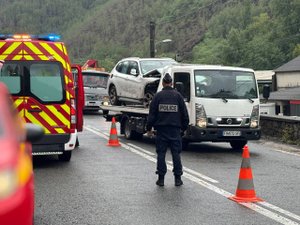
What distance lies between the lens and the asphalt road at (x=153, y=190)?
7109mm

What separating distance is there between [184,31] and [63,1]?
5253 centimetres

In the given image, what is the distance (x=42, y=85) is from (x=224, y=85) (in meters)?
4.73

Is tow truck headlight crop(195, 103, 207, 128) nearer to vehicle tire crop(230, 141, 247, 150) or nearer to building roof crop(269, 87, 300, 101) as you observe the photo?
vehicle tire crop(230, 141, 247, 150)

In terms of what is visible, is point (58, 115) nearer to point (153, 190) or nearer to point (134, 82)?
point (153, 190)

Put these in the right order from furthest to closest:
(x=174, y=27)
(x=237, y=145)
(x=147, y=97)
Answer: (x=174, y=27), (x=147, y=97), (x=237, y=145)

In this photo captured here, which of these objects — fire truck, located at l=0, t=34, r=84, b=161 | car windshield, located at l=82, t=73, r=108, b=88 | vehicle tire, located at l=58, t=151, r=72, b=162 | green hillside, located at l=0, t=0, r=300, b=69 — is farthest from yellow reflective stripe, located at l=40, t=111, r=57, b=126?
green hillside, located at l=0, t=0, r=300, b=69

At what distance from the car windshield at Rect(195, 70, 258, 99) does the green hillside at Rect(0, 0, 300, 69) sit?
8908 cm

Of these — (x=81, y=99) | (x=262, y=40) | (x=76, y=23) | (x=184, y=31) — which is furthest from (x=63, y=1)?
(x=81, y=99)

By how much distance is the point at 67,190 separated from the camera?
890 centimetres

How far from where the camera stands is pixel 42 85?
37.3ft

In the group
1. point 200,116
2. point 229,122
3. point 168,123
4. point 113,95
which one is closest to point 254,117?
point 229,122

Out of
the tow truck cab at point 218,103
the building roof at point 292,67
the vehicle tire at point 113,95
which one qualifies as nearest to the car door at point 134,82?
the vehicle tire at point 113,95

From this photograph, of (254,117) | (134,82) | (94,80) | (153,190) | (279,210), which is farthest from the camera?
(94,80)

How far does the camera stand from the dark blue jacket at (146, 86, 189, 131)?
932cm
